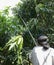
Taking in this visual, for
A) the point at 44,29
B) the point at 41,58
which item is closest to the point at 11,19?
the point at 44,29

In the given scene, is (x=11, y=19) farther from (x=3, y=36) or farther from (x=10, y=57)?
(x=10, y=57)

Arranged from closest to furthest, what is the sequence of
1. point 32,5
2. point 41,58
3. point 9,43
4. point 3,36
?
point 41,58 → point 9,43 → point 3,36 → point 32,5

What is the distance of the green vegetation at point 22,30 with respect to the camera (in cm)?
420

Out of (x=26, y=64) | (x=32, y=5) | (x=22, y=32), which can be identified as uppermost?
(x=32, y=5)

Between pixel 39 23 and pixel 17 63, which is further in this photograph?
pixel 39 23

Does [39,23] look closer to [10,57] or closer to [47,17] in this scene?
[47,17]

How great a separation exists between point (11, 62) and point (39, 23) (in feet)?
2.76

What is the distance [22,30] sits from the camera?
A: 4457 millimetres

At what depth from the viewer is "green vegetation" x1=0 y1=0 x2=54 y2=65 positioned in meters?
4.20

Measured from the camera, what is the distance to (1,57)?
13.9 feet

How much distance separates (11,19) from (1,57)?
666 millimetres

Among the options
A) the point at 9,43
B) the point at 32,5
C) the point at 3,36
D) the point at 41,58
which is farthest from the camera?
the point at 32,5

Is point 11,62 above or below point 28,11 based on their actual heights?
below

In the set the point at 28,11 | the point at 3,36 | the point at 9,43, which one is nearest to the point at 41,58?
the point at 9,43
